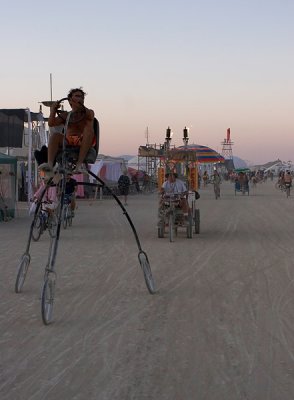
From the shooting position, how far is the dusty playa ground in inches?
175

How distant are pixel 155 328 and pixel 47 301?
3.48 ft

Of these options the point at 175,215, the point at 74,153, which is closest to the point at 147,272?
the point at 74,153

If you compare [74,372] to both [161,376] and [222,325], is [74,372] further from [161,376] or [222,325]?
[222,325]

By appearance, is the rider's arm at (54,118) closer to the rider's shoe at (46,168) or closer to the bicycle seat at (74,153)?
the bicycle seat at (74,153)

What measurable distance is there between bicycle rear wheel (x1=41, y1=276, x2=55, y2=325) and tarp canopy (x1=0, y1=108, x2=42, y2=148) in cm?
1520

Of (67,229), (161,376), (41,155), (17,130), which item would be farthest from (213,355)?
(17,130)

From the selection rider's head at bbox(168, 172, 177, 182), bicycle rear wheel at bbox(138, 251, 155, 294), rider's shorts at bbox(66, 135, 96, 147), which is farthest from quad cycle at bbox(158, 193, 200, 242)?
rider's shorts at bbox(66, 135, 96, 147)

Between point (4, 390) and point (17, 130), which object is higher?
point (17, 130)

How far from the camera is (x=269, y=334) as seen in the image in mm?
5793

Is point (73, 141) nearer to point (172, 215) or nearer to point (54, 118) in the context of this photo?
point (54, 118)

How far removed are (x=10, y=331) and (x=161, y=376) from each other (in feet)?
6.20

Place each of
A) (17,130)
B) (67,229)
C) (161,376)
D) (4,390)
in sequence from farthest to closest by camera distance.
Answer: (17,130)
(67,229)
(161,376)
(4,390)

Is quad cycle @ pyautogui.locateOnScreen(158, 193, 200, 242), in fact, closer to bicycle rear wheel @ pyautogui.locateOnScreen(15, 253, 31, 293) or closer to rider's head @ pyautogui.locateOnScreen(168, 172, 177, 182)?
rider's head @ pyautogui.locateOnScreen(168, 172, 177, 182)

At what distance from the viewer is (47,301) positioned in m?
6.16
